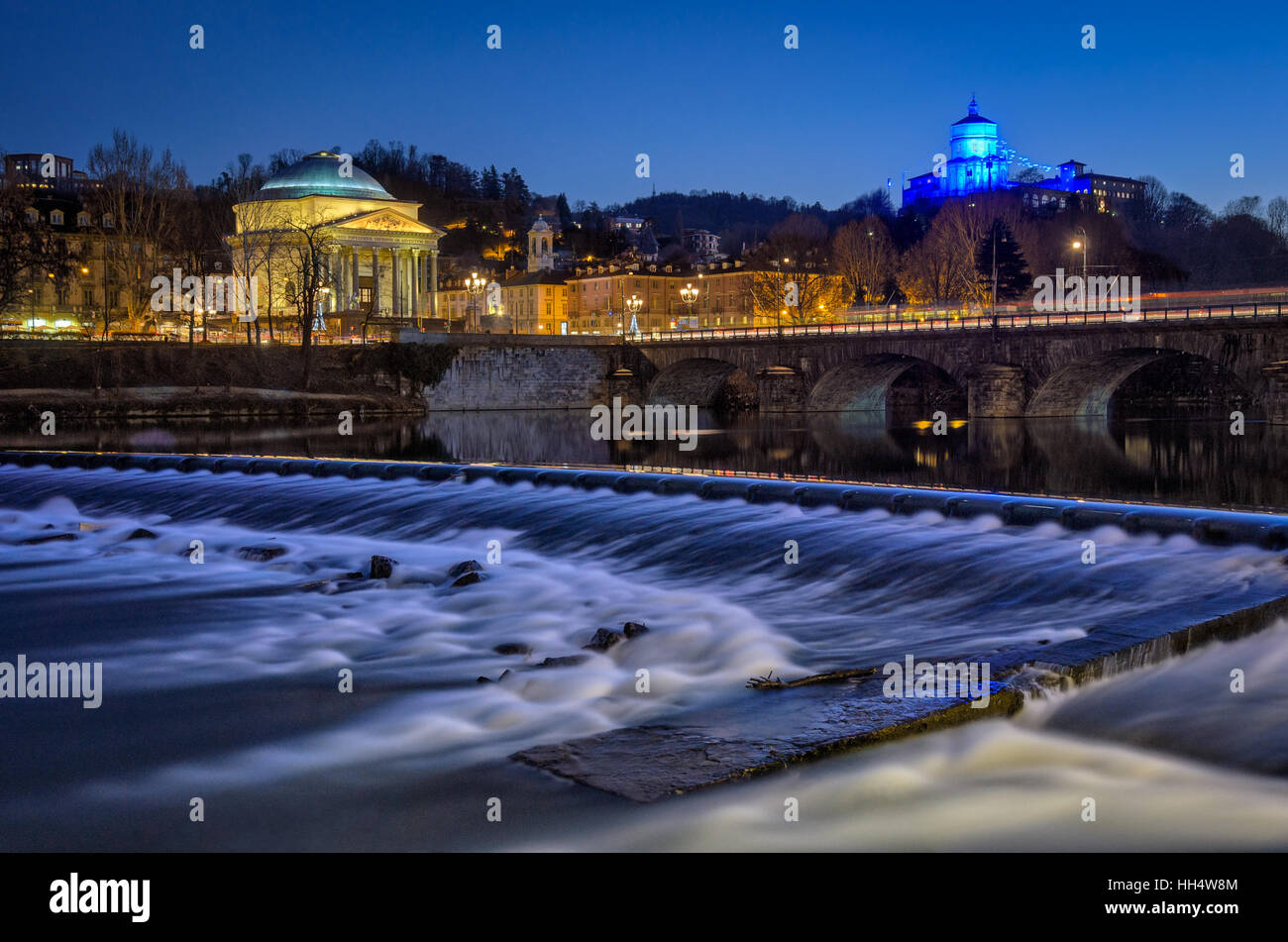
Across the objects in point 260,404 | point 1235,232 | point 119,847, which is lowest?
point 119,847

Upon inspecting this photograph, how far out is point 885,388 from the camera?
69.8m

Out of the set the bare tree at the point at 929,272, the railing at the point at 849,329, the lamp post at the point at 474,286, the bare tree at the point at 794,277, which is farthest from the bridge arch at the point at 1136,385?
the lamp post at the point at 474,286

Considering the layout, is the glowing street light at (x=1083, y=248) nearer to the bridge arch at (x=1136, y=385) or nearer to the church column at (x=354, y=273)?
the bridge arch at (x=1136, y=385)

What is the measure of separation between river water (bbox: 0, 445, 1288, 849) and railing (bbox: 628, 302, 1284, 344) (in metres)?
36.3

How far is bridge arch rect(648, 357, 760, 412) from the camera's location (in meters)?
74.4

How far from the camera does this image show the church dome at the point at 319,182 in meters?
91.8

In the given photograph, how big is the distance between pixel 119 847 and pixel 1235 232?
11601cm

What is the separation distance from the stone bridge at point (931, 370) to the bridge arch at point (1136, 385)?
0.28 ft

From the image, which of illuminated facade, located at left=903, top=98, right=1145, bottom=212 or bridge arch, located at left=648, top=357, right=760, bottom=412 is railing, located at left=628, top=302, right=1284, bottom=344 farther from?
illuminated facade, located at left=903, top=98, right=1145, bottom=212

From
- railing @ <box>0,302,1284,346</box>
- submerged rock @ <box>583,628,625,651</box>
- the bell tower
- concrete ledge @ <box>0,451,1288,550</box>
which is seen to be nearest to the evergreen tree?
railing @ <box>0,302,1284,346</box>

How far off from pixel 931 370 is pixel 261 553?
6337 cm

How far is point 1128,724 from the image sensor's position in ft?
25.8

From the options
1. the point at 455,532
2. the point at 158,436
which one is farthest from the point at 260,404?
the point at 455,532
